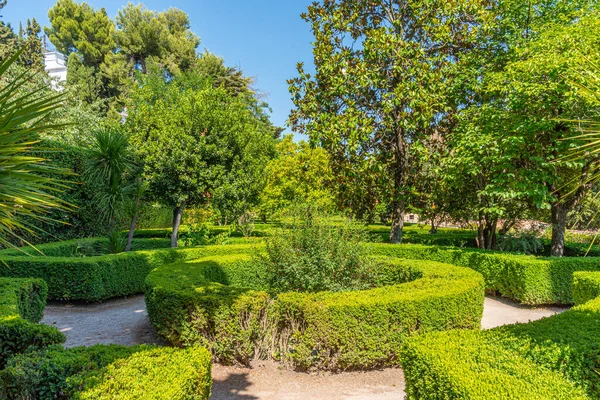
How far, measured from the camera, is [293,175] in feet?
69.5

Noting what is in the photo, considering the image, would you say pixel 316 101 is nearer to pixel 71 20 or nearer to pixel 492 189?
pixel 492 189

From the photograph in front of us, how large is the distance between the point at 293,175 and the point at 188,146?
10187mm

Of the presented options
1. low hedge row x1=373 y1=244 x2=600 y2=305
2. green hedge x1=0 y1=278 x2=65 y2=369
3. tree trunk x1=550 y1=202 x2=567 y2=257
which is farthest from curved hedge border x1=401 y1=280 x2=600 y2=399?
tree trunk x1=550 y1=202 x2=567 y2=257

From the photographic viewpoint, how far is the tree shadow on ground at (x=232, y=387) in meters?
4.38

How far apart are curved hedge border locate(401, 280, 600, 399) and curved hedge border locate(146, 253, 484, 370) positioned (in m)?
1.31

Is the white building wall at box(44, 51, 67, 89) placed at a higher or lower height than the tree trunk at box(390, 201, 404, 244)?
higher

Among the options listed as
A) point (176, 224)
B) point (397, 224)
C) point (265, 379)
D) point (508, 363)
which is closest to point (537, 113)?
point (397, 224)

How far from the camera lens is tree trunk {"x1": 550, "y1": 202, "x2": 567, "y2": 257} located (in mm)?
9867

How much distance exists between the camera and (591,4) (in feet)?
28.8

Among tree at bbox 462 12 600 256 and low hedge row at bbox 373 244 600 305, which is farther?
low hedge row at bbox 373 244 600 305

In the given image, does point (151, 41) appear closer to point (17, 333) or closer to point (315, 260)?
point (315, 260)

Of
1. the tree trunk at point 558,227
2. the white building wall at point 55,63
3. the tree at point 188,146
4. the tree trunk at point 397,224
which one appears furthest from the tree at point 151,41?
the tree trunk at point 558,227

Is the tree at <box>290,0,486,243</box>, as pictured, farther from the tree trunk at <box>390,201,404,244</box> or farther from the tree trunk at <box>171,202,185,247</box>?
the tree trunk at <box>171,202,185,247</box>

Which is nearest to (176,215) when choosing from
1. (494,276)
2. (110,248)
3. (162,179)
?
(162,179)
